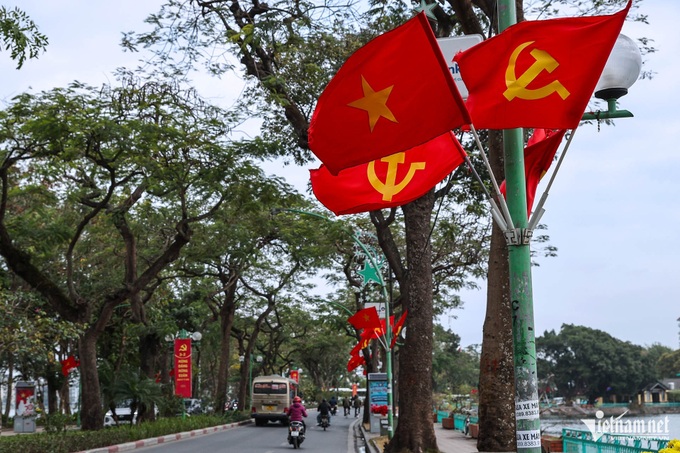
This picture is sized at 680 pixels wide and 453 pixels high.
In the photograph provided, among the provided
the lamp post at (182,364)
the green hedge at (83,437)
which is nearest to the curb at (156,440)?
the green hedge at (83,437)

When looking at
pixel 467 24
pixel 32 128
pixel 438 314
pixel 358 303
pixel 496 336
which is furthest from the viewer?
pixel 438 314

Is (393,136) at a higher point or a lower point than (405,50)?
lower

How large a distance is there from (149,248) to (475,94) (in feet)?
88.8

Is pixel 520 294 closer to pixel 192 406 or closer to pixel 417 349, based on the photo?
pixel 417 349

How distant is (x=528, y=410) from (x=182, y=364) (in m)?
27.4

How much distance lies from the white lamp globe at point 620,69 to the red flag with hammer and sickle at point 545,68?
2.80 ft

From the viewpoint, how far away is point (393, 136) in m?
5.59

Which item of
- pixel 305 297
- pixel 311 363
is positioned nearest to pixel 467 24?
pixel 305 297

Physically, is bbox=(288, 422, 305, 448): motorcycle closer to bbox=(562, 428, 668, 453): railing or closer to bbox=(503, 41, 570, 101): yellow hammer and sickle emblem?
bbox=(562, 428, 668, 453): railing

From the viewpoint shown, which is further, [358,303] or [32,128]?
[358,303]

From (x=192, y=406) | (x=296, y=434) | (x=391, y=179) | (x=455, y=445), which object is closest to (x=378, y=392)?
(x=455, y=445)

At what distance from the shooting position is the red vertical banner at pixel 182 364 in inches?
1226

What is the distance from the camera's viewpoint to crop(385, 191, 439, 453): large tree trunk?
16.1 meters

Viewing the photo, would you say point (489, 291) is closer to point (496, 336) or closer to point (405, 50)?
point (496, 336)
